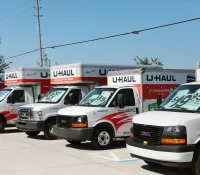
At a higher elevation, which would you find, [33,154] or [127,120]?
[127,120]

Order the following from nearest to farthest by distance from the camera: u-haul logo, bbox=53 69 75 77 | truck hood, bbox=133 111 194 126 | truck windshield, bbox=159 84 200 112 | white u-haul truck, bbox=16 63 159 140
→ 1. truck hood, bbox=133 111 194 126
2. truck windshield, bbox=159 84 200 112
3. white u-haul truck, bbox=16 63 159 140
4. u-haul logo, bbox=53 69 75 77

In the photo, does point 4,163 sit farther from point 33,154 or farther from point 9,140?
point 9,140

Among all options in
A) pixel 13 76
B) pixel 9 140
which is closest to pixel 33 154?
pixel 9 140

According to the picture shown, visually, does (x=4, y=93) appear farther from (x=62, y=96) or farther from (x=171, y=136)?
(x=171, y=136)

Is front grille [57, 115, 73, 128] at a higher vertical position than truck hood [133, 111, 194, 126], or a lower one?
lower

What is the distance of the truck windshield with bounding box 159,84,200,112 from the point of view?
25.9ft

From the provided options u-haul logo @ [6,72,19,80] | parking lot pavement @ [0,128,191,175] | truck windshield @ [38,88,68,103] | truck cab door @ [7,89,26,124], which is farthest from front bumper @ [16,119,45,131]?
u-haul logo @ [6,72,19,80]

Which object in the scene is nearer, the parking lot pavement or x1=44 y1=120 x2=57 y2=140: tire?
the parking lot pavement

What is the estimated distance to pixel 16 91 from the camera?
1716cm

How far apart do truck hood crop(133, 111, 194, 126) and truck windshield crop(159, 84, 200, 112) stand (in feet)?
1.12

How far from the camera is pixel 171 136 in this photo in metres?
7.14

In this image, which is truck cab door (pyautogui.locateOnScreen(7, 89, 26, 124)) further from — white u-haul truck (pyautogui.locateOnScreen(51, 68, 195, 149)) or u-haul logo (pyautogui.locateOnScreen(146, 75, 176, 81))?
u-haul logo (pyautogui.locateOnScreen(146, 75, 176, 81))

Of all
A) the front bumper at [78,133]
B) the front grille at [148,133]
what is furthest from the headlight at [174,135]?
the front bumper at [78,133]

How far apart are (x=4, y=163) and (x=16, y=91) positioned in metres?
8.17
